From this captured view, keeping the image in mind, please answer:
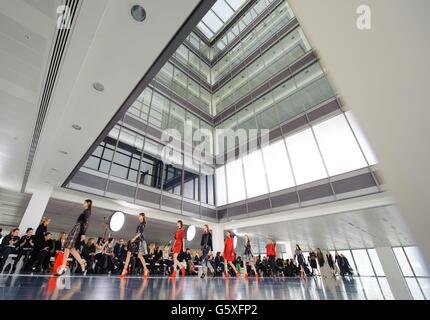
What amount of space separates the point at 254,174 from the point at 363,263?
17.0m

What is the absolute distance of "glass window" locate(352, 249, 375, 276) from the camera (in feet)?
68.5

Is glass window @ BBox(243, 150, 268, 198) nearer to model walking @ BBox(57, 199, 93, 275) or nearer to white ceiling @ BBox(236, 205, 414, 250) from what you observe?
white ceiling @ BBox(236, 205, 414, 250)

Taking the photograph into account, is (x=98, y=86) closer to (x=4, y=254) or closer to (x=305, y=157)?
(x=4, y=254)

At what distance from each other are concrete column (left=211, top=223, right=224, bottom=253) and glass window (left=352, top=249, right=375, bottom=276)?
632 inches

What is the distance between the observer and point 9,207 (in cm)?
1438

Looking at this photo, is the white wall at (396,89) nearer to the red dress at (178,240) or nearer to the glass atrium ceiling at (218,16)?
the red dress at (178,240)

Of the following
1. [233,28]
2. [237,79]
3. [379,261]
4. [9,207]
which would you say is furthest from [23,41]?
[379,261]

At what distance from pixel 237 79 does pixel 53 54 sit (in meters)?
18.2

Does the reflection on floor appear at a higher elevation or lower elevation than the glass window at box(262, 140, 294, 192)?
lower

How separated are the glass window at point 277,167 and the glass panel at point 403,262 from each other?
15.3 metres

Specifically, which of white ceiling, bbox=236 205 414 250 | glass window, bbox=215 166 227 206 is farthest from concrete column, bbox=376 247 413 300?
glass window, bbox=215 166 227 206

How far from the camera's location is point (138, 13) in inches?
139

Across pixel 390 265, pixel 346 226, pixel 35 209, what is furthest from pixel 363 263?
pixel 35 209
